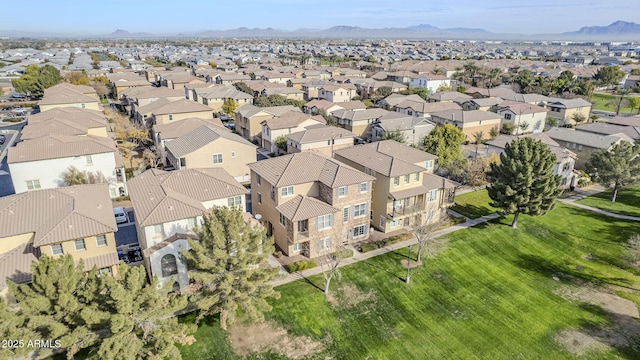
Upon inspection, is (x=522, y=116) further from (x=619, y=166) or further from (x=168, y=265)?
(x=168, y=265)

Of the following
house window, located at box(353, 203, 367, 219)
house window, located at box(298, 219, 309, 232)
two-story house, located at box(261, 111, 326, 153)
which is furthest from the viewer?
two-story house, located at box(261, 111, 326, 153)

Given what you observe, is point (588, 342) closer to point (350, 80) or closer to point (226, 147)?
point (226, 147)

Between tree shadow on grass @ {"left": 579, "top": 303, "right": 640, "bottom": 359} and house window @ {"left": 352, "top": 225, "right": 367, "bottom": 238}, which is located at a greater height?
house window @ {"left": 352, "top": 225, "right": 367, "bottom": 238}

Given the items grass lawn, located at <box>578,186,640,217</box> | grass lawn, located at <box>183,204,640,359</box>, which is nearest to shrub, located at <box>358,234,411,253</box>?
grass lawn, located at <box>183,204,640,359</box>

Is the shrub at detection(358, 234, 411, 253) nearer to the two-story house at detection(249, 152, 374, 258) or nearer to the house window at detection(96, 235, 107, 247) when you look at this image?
the two-story house at detection(249, 152, 374, 258)

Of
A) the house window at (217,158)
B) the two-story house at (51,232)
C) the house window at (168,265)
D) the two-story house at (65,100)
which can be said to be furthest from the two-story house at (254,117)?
the house window at (168,265)

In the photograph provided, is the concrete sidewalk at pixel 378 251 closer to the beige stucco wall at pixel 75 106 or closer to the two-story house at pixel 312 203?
the two-story house at pixel 312 203

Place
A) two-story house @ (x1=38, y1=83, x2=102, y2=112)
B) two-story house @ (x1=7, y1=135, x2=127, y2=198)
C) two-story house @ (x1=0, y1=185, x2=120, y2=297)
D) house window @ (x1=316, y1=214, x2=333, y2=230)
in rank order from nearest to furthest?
two-story house @ (x1=0, y1=185, x2=120, y2=297) → house window @ (x1=316, y1=214, x2=333, y2=230) → two-story house @ (x1=7, y1=135, x2=127, y2=198) → two-story house @ (x1=38, y1=83, x2=102, y2=112)

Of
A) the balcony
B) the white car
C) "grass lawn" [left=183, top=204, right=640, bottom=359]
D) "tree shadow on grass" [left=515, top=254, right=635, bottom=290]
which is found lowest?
"tree shadow on grass" [left=515, top=254, right=635, bottom=290]
